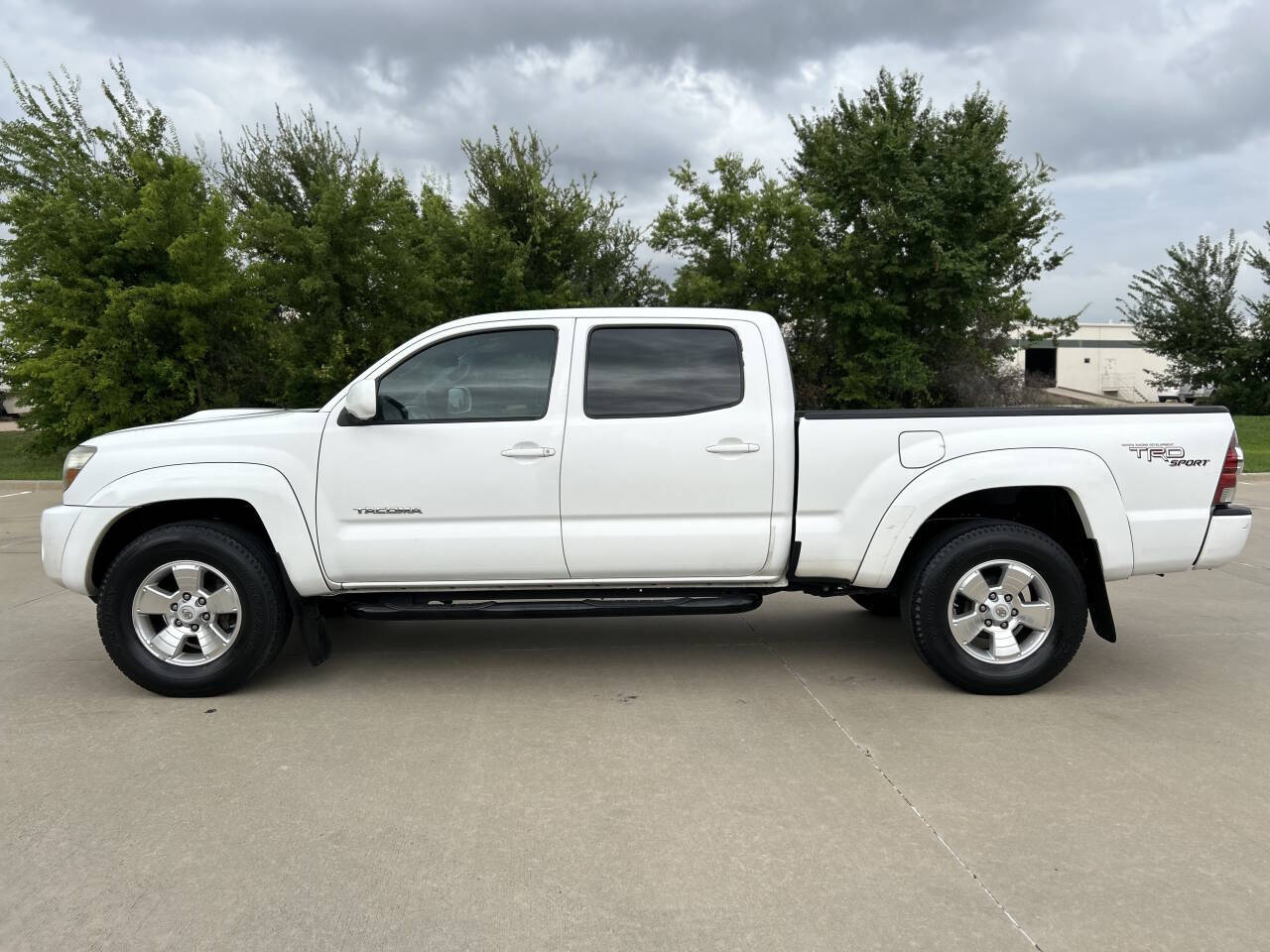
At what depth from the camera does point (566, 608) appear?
505 centimetres

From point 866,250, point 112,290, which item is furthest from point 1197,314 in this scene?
point 112,290

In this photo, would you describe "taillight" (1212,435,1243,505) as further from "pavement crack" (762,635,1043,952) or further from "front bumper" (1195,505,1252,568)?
"pavement crack" (762,635,1043,952)

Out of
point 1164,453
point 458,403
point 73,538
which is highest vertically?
point 458,403

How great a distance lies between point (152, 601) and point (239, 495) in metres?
0.72

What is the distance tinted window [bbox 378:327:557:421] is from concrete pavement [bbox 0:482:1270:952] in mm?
1483

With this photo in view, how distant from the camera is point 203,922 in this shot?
9.55 ft

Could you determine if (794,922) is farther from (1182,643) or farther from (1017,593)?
(1182,643)

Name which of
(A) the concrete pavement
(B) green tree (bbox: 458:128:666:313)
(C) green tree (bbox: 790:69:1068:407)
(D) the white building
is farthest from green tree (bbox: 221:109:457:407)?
(D) the white building

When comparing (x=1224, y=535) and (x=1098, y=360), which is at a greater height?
(x=1098, y=360)

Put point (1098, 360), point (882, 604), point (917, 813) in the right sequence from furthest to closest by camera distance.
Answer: point (1098, 360) < point (882, 604) < point (917, 813)

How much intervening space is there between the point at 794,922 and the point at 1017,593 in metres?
2.69

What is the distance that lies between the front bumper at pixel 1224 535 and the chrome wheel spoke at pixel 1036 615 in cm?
84

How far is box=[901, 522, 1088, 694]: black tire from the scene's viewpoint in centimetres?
497

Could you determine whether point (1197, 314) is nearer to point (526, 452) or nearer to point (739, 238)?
point (739, 238)
